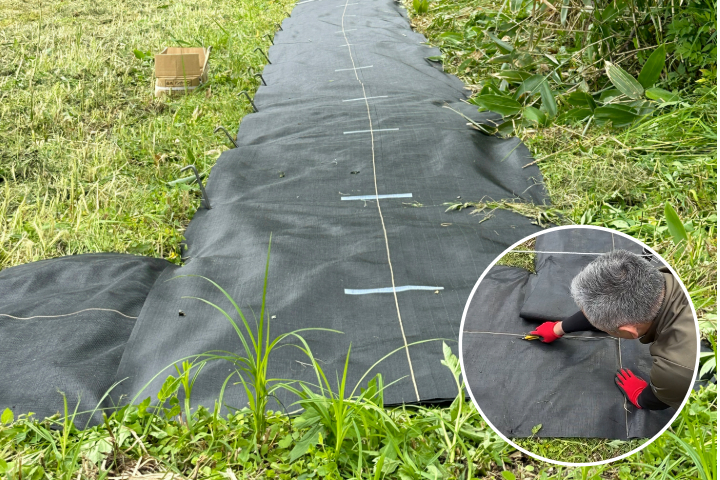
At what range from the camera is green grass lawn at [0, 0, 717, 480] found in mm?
1336

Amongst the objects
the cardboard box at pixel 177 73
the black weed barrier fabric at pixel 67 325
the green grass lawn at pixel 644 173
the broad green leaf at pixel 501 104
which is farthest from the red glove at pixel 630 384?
the cardboard box at pixel 177 73

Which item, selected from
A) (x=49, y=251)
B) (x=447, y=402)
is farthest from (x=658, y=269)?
(x=49, y=251)

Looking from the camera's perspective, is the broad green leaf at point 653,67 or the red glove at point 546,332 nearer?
the red glove at point 546,332

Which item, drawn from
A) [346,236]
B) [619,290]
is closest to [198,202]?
[346,236]

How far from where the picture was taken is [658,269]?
93cm

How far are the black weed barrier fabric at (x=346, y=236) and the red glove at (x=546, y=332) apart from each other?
1.63ft

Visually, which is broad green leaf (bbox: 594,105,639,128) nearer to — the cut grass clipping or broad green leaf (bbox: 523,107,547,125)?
broad green leaf (bbox: 523,107,547,125)

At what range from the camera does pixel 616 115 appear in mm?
2809

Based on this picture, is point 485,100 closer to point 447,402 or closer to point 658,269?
point 447,402

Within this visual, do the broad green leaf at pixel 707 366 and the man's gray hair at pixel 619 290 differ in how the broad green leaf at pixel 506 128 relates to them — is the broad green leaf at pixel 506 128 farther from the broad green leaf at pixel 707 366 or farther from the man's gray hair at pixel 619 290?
the man's gray hair at pixel 619 290

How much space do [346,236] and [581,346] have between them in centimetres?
125

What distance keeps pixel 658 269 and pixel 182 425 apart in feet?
3.85

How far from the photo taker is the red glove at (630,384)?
104cm

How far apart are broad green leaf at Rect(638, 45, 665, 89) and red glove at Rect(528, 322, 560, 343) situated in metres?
2.08
